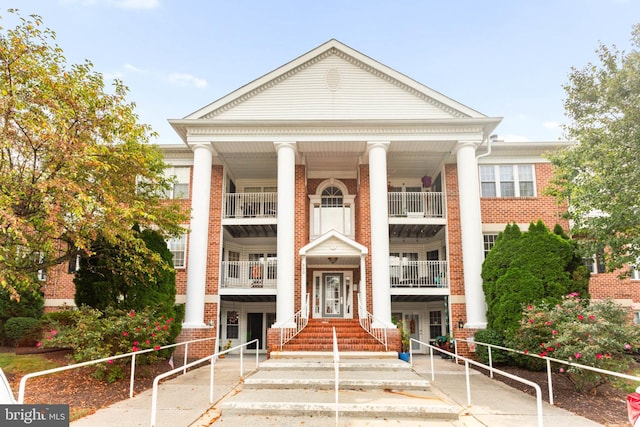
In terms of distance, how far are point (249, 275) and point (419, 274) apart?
680 centimetres

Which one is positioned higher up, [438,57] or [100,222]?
[438,57]

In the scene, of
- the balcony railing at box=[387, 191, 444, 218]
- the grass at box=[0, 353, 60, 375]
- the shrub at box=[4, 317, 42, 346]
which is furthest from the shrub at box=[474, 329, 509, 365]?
the shrub at box=[4, 317, 42, 346]

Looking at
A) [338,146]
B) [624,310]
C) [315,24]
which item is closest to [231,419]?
[624,310]

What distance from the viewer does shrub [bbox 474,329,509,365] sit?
13211 mm

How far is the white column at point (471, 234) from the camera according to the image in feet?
48.9

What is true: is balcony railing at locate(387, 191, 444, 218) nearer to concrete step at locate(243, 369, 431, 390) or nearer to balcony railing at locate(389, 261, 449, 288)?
balcony railing at locate(389, 261, 449, 288)

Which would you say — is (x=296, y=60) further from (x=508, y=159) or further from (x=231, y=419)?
(x=231, y=419)

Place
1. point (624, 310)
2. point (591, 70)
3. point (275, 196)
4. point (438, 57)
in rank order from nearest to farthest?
point (624, 310) < point (591, 70) < point (438, 57) < point (275, 196)

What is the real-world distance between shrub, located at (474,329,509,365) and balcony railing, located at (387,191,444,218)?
5.21m

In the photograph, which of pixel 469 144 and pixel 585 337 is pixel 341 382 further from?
pixel 469 144

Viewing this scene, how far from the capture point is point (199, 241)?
1540cm

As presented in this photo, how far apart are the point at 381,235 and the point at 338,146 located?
153 inches

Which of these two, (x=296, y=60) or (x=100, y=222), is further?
(x=296, y=60)

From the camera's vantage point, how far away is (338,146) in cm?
1644
